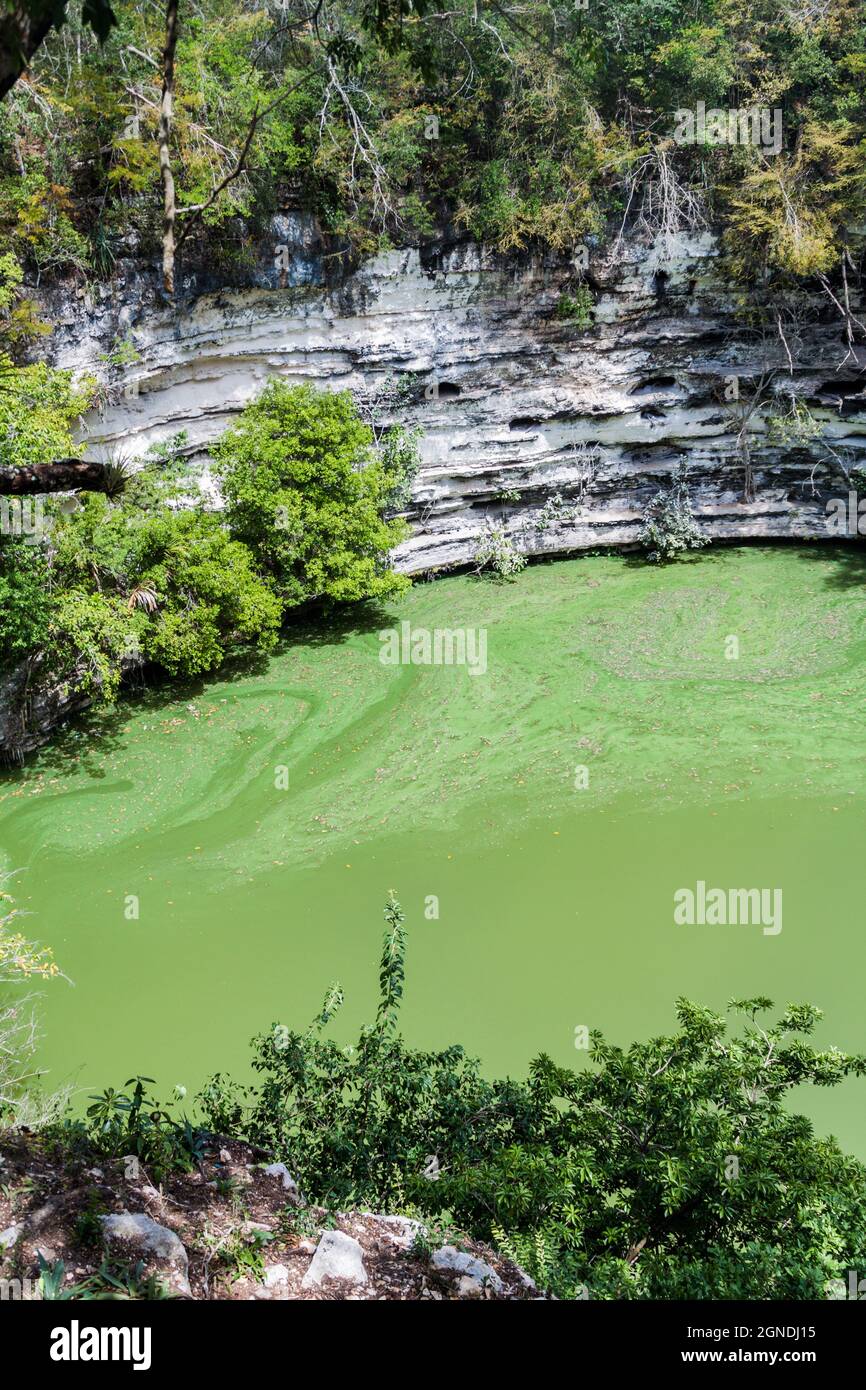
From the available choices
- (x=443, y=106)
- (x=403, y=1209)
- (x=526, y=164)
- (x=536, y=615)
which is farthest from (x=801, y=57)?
(x=403, y=1209)

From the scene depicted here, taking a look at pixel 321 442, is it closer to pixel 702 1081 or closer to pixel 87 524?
pixel 87 524

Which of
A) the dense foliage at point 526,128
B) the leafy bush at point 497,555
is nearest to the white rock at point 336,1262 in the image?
the dense foliage at point 526,128

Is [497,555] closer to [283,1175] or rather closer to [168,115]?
[283,1175]

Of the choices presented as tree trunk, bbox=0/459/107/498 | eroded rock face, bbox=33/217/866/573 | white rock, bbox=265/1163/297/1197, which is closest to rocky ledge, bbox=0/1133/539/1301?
white rock, bbox=265/1163/297/1197

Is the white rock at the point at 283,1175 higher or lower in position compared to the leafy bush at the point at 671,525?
lower

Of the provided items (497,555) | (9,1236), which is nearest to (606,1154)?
(9,1236)

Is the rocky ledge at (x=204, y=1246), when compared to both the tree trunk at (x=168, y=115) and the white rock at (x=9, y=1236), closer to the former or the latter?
the white rock at (x=9, y=1236)

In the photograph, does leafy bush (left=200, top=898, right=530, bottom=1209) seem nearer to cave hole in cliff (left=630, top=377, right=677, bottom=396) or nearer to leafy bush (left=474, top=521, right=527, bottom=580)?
leafy bush (left=474, top=521, right=527, bottom=580)

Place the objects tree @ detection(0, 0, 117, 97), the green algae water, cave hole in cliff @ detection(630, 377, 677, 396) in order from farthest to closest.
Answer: cave hole in cliff @ detection(630, 377, 677, 396), the green algae water, tree @ detection(0, 0, 117, 97)
